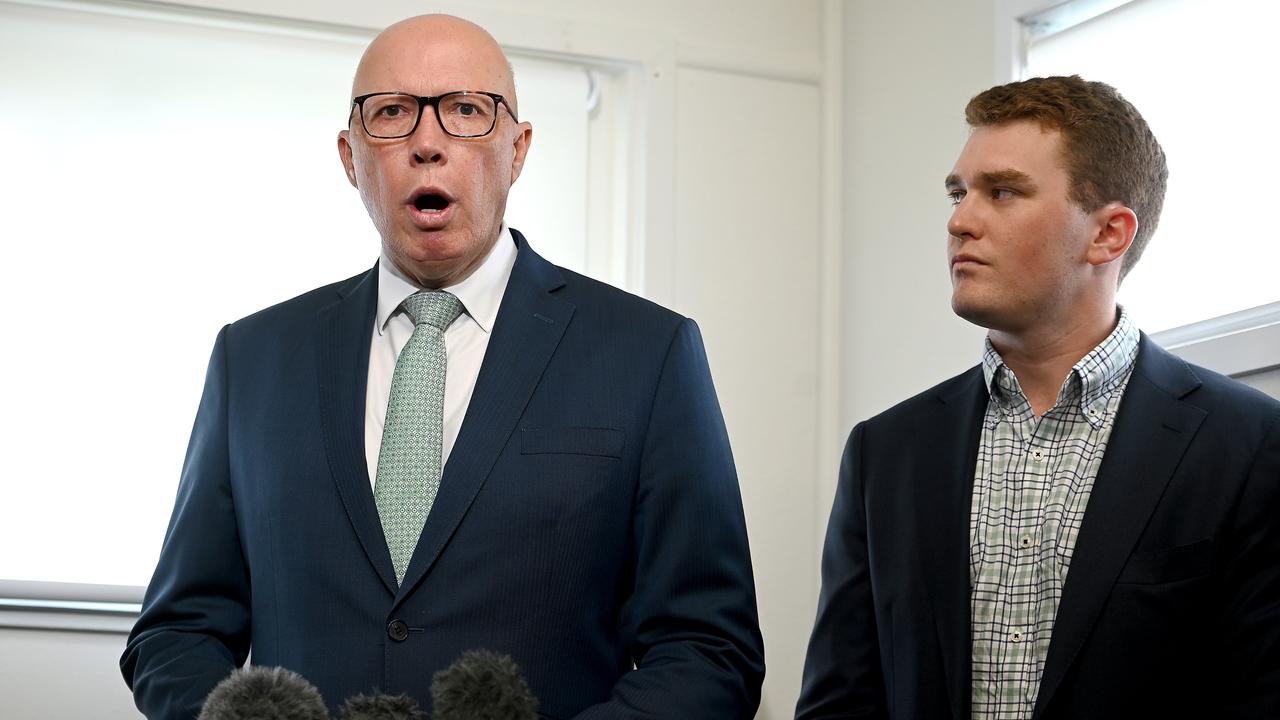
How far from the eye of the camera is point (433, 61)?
7.74 feet

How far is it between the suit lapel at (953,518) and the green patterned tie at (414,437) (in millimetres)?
818

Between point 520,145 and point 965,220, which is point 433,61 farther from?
point 965,220

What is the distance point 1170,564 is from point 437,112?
131cm

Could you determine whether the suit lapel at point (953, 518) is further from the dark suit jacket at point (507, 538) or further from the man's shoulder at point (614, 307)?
the man's shoulder at point (614, 307)

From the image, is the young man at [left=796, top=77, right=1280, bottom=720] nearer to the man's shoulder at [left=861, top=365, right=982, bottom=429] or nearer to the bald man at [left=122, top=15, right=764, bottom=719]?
the man's shoulder at [left=861, top=365, right=982, bottom=429]

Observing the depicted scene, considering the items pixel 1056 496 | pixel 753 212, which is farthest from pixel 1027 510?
pixel 753 212

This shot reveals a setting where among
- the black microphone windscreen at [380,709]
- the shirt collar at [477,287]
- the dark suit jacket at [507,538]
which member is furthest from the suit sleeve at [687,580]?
the black microphone windscreen at [380,709]

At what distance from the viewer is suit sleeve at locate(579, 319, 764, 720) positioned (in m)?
2.04

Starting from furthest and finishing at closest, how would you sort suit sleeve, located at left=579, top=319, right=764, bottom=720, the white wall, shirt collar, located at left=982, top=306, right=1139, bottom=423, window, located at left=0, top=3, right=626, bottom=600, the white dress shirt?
1. the white wall
2. window, located at left=0, top=3, right=626, bottom=600
3. shirt collar, located at left=982, top=306, right=1139, bottom=423
4. the white dress shirt
5. suit sleeve, located at left=579, top=319, right=764, bottom=720

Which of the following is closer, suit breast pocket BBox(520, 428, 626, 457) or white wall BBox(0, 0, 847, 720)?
suit breast pocket BBox(520, 428, 626, 457)

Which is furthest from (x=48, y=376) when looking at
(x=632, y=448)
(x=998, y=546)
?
(x=998, y=546)

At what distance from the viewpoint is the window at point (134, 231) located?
146 inches

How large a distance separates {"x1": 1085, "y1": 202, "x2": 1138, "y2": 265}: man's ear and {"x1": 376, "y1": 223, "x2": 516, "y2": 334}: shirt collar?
98 cm

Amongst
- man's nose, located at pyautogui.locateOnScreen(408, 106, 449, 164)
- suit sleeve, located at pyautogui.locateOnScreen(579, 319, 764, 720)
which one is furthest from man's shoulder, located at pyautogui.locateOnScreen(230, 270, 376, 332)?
suit sleeve, located at pyautogui.locateOnScreen(579, 319, 764, 720)
